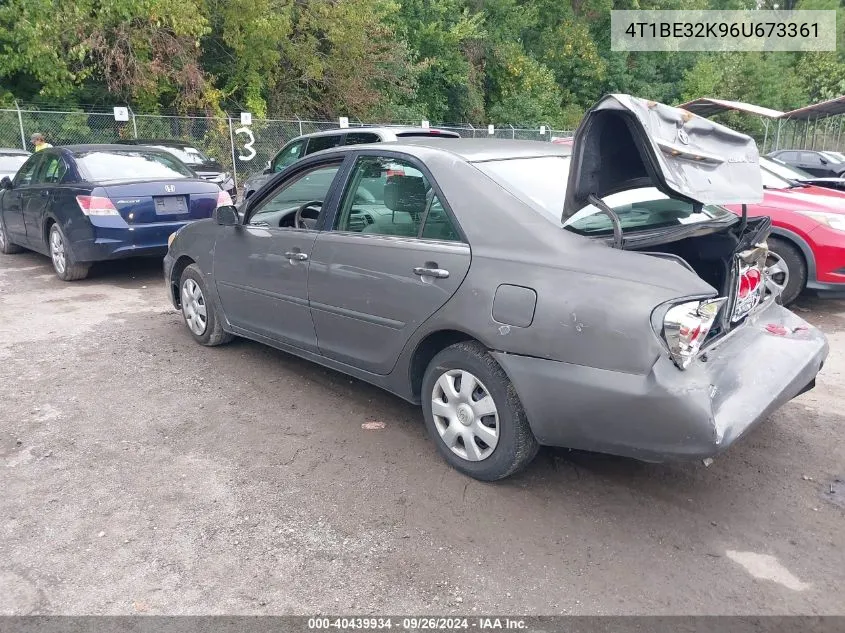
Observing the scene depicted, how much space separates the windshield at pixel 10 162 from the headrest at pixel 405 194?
11446mm

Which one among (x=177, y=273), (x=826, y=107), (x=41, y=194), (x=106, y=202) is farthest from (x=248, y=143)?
(x=826, y=107)

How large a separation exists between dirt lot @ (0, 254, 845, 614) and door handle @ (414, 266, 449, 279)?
102cm

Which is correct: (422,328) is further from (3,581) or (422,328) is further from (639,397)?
(3,581)

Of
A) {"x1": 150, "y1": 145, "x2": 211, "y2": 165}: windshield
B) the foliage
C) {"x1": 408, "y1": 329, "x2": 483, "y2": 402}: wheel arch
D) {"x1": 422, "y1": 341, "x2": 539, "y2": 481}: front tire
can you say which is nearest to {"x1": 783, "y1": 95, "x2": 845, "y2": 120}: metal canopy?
the foliage

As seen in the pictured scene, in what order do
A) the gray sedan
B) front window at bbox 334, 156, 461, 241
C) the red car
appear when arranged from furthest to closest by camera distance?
the red car, front window at bbox 334, 156, 461, 241, the gray sedan

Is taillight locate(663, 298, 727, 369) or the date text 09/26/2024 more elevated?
taillight locate(663, 298, 727, 369)

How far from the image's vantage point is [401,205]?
3.80 meters

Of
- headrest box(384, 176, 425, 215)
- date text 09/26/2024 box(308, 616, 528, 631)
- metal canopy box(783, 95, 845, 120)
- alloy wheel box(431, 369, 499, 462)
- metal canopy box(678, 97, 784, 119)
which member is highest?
metal canopy box(783, 95, 845, 120)

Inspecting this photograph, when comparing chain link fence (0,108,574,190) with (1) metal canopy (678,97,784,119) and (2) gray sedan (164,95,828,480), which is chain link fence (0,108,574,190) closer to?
(1) metal canopy (678,97,784,119)

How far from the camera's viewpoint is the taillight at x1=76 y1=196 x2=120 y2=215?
731cm

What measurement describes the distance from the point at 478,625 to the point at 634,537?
897 millimetres

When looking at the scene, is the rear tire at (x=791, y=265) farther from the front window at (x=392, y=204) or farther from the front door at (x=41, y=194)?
the front door at (x=41, y=194)

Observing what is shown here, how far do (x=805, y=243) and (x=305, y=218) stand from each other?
15.1 ft

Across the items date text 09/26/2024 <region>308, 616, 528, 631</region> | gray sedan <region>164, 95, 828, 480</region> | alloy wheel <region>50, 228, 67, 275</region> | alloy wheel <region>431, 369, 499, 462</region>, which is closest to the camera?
date text 09/26/2024 <region>308, 616, 528, 631</region>
